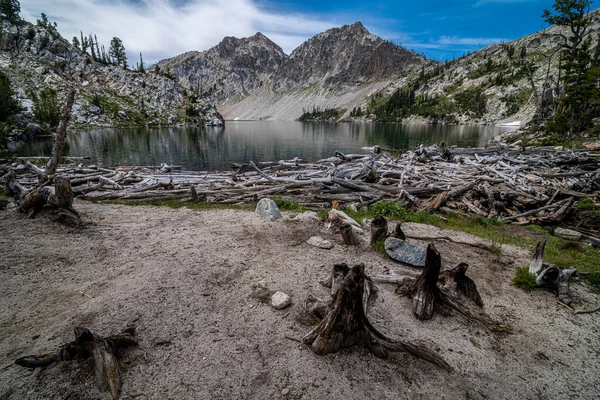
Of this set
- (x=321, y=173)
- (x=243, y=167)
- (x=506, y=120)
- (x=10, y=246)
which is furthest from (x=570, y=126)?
(x=506, y=120)

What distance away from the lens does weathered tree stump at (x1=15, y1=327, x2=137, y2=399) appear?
12.5 ft

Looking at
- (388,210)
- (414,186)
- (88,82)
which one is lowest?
(388,210)

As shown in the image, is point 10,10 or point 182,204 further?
point 10,10

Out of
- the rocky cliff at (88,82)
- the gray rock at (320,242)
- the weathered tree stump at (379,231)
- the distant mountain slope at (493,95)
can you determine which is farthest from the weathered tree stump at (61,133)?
the distant mountain slope at (493,95)

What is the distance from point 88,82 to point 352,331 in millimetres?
181281

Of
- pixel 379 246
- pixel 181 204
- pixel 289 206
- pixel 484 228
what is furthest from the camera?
pixel 181 204

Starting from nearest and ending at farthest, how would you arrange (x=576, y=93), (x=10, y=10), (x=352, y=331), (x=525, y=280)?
(x=352, y=331) → (x=525, y=280) → (x=576, y=93) → (x=10, y=10)

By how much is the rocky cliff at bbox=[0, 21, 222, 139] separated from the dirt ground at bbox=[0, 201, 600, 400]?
403 feet

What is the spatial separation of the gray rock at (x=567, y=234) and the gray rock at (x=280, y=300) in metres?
13.0

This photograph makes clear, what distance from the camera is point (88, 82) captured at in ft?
445

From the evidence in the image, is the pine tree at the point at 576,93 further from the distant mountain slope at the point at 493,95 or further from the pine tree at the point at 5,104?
the distant mountain slope at the point at 493,95

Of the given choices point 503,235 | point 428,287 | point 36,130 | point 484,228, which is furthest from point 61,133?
point 36,130

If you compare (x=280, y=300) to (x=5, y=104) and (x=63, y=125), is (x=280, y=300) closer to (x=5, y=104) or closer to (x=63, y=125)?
(x=63, y=125)

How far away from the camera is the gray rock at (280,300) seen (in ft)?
19.1
